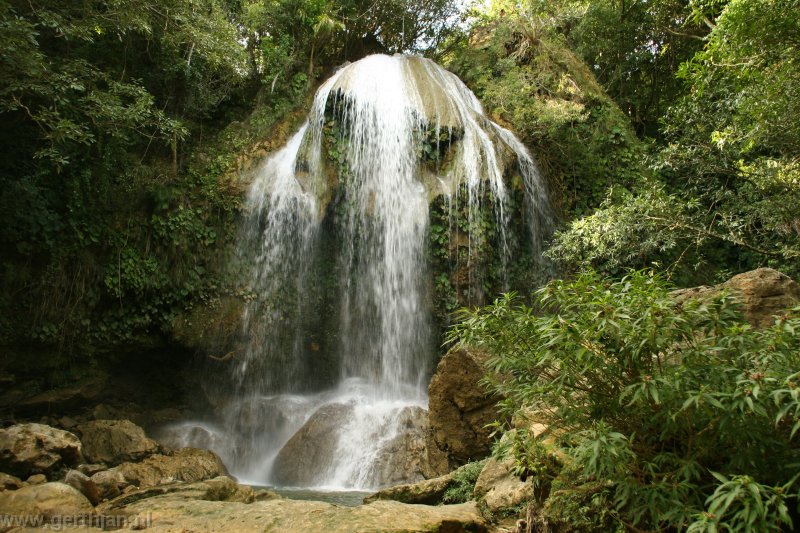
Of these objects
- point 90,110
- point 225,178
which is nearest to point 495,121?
point 225,178

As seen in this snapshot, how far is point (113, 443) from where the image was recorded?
7.79 metres

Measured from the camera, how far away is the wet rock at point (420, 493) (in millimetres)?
5168

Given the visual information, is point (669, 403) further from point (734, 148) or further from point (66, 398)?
point (66, 398)

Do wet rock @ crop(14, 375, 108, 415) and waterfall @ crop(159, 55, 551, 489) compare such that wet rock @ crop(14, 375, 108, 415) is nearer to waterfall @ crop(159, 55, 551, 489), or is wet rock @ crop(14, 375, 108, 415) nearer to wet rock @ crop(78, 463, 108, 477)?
waterfall @ crop(159, 55, 551, 489)

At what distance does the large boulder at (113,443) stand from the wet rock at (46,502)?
3166 millimetres

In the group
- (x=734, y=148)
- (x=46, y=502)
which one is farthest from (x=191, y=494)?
(x=734, y=148)

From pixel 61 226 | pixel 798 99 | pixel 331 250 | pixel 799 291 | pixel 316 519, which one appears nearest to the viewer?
pixel 316 519

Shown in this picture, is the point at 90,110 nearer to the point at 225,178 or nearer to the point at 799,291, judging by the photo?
the point at 225,178

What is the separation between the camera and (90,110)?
8.42 meters

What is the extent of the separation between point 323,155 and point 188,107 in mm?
3335

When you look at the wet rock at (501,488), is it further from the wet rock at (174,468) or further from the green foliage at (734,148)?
the wet rock at (174,468)

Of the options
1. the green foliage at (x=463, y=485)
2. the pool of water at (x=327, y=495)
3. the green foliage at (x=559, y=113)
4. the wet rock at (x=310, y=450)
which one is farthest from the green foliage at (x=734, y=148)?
the wet rock at (x=310, y=450)

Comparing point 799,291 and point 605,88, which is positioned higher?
point 605,88

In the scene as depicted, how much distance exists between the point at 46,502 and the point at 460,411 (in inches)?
174
